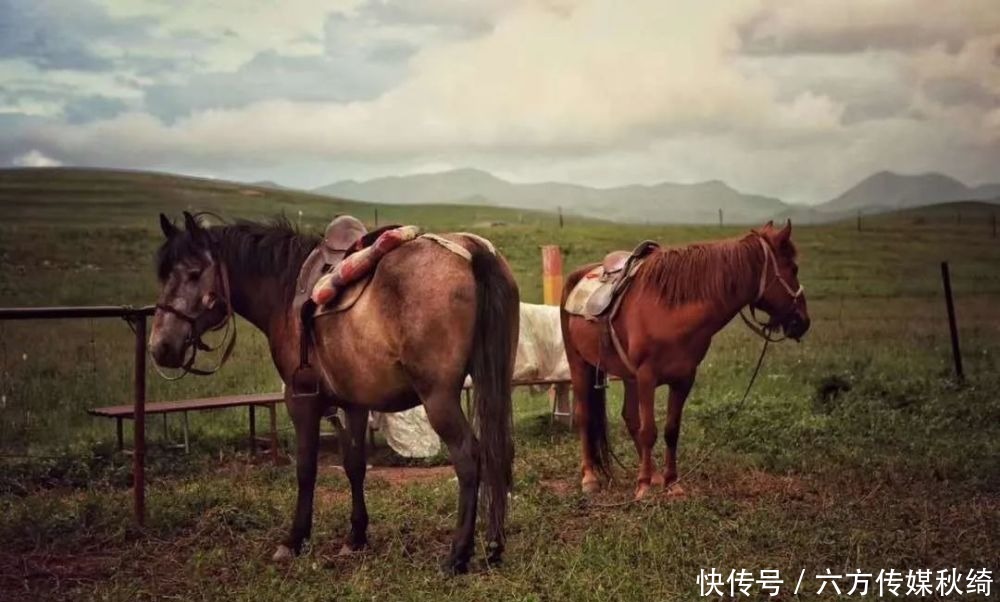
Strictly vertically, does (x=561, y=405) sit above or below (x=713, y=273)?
below

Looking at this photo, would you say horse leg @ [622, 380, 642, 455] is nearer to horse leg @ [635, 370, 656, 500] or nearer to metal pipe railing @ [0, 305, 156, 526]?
horse leg @ [635, 370, 656, 500]

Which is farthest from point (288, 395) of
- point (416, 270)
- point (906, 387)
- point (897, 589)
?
point (906, 387)

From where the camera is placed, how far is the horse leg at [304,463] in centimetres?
400

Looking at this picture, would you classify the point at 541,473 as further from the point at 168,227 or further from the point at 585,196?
the point at 585,196

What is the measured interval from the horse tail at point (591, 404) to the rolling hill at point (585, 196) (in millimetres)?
6494

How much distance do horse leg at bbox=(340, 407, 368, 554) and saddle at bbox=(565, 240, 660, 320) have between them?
70.6 inches

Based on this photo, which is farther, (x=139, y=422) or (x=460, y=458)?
(x=139, y=422)

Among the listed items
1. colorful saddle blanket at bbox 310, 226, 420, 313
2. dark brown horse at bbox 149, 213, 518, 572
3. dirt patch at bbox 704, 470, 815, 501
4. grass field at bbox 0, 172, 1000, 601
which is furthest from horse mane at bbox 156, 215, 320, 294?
dirt patch at bbox 704, 470, 815, 501

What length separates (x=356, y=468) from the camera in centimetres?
415

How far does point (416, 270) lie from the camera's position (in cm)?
368

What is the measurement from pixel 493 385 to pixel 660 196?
13508mm

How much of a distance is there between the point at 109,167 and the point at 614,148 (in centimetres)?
618

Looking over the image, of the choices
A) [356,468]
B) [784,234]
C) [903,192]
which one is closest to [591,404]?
[784,234]

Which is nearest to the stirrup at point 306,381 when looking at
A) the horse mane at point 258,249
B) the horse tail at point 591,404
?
the horse mane at point 258,249
